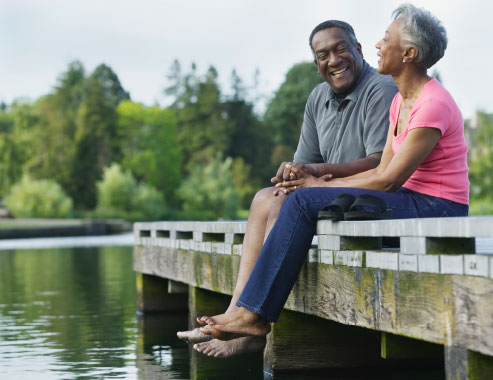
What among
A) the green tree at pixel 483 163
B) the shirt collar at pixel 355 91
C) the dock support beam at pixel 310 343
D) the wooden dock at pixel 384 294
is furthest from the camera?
the green tree at pixel 483 163

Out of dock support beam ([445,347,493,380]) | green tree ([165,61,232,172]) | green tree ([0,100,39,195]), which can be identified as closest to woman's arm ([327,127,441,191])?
dock support beam ([445,347,493,380])

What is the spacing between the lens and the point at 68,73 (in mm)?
86812

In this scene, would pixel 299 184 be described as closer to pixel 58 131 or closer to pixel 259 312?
pixel 259 312

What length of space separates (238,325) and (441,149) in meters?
1.29

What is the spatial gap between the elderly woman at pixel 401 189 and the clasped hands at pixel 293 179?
19 cm

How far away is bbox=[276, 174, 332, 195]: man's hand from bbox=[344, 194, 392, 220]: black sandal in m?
0.35

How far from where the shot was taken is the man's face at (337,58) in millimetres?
5945

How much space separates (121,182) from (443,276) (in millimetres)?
61855

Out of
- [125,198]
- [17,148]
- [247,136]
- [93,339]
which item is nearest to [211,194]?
[125,198]

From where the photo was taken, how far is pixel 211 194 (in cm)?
7038

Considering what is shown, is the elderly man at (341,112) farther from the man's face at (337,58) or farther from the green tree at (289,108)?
the green tree at (289,108)

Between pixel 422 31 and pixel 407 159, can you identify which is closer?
pixel 407 159

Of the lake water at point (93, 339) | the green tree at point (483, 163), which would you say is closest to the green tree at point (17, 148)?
the green tree at point (483, 163)

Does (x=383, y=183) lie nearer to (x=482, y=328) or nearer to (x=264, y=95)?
(x=482, y=328)
